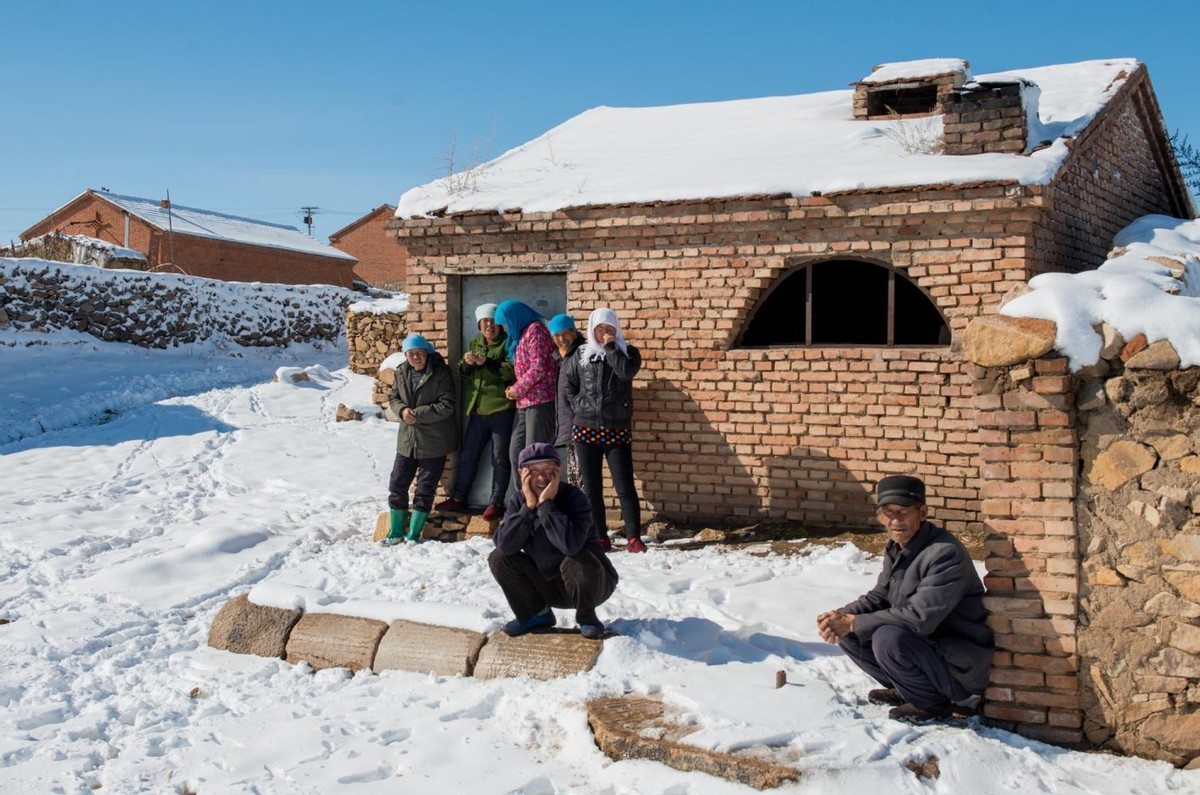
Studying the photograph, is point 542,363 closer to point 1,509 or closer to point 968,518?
point 968,518

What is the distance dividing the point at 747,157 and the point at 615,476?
313 cm

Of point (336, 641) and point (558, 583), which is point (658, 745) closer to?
point (558, 583)

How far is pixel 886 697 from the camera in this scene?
4516 mm

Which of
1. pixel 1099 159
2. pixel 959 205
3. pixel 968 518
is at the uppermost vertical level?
pixel 1099 159

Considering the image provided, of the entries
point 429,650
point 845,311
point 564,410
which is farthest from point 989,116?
point 429,650

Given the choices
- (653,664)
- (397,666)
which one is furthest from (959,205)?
(397,666)

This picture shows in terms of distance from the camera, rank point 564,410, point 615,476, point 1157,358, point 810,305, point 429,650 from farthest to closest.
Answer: point 810,305 → point 564,410 → point 615,476 → point 429,650 → point 1157,358

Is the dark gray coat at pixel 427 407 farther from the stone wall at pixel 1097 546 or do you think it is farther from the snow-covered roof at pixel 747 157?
the stone wall at pixel 1097 546

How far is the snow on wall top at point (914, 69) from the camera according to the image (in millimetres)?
9680

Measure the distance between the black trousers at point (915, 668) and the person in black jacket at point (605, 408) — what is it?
10.3 feet

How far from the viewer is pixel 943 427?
7238 mm

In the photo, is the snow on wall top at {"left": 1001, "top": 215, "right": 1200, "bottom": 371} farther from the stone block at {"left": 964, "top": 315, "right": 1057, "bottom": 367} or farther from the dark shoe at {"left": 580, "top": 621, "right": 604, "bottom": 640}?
the dark shoe at {"left": 580, "top": 621, "right": 604, "bottom": 640}

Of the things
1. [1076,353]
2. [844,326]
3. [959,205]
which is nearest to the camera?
[1076,353]

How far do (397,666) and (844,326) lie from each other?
258 inches
